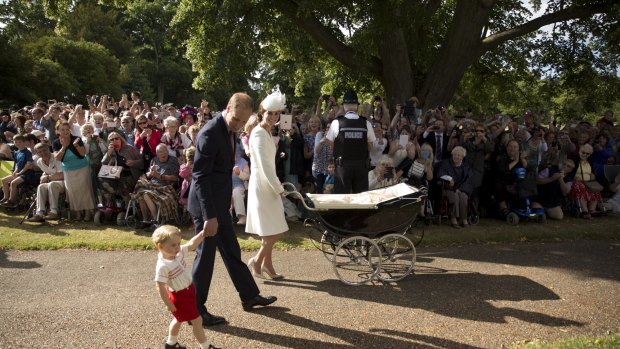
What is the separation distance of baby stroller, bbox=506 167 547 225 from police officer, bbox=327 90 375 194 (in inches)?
143

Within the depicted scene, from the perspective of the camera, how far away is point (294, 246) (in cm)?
747

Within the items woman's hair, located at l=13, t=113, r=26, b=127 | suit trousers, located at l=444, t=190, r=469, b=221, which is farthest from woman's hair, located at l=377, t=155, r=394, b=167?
woman's hair, located at l=13, t=113, r=26, b=127

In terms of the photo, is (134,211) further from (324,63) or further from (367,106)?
(324,63)

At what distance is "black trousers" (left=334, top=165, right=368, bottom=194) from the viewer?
722cm

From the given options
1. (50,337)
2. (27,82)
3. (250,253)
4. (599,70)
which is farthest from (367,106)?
(27,82)

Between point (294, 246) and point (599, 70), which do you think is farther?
point (599, 70)

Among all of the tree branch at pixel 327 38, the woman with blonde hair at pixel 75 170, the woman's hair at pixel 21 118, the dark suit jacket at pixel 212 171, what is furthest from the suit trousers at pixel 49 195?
the tree branch at pixel 327 38

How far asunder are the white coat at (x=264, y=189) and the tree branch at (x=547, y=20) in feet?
36.9

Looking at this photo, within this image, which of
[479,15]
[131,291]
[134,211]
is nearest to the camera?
[131,291]

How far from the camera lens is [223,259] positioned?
494cm

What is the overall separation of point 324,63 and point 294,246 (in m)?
13.9

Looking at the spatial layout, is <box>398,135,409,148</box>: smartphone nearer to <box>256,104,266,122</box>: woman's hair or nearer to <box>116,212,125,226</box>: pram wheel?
<box>256,104,266,122</box>: woman's hair

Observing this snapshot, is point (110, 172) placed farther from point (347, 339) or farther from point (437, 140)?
point (437, 140)

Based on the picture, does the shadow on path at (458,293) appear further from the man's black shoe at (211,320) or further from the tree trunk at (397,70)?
the tree trunk at (397,70)
